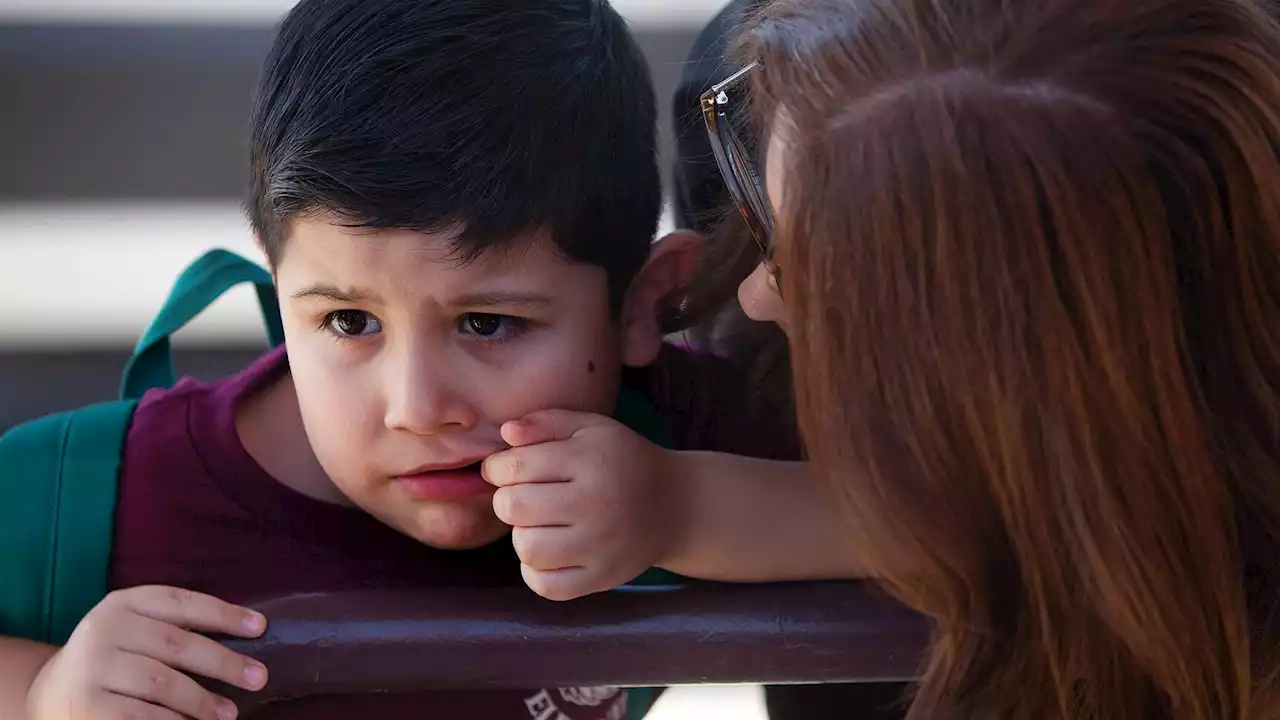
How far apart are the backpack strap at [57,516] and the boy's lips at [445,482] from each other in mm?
190

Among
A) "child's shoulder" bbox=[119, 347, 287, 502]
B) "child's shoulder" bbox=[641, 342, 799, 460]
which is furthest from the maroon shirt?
"child's shoulder" bbox=[641, 342, 799, 460]

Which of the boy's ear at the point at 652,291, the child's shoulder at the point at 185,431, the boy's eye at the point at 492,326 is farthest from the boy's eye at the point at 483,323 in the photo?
the child's shoulder at the point at 185,431

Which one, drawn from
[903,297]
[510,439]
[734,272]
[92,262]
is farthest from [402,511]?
[92,262]

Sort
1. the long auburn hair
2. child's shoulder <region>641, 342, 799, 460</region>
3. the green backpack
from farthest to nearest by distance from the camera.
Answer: child's shoulder <region>641, 342, 799, 460</region> < the green backpack < the long auburn hair

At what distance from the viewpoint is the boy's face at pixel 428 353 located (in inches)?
25.3

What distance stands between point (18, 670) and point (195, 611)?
171mm

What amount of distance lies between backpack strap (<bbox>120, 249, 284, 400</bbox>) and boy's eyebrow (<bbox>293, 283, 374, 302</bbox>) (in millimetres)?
221

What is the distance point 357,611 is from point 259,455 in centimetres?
29

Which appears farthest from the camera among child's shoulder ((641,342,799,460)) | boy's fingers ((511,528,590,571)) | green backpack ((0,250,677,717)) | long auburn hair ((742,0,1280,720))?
child's shoulder ((641,342,799,460))

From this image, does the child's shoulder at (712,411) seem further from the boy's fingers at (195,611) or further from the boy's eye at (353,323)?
the boy's fingers at (195,611)

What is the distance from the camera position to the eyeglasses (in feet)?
2.05

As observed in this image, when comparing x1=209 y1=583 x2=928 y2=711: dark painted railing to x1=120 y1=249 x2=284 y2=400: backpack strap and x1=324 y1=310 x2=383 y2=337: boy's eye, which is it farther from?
x1=120 y1=249 x2=284 y2=400: backpack strap

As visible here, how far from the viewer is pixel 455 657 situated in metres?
0.54

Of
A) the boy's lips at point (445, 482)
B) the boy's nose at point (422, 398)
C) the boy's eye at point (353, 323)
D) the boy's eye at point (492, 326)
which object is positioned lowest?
the boy's lips at point (445, 482)
